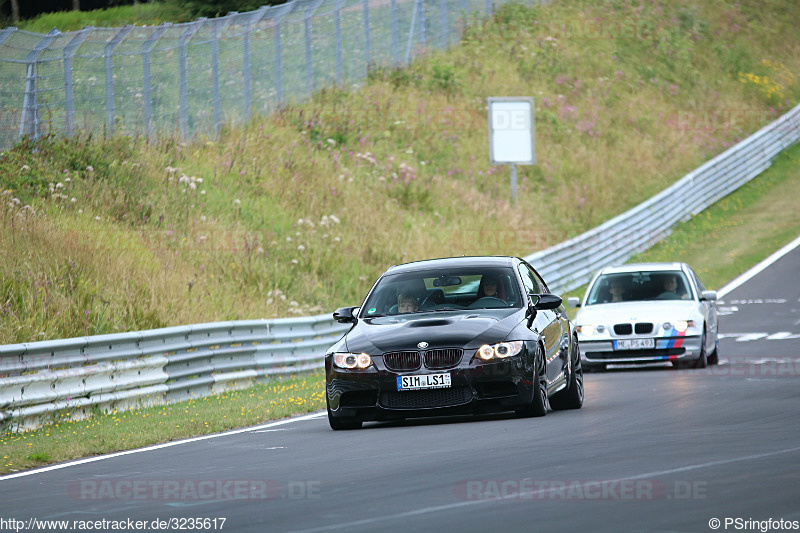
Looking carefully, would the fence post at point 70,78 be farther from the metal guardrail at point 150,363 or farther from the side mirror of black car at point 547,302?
the side mirror of black car at point 547,302

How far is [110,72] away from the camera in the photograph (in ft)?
91.3

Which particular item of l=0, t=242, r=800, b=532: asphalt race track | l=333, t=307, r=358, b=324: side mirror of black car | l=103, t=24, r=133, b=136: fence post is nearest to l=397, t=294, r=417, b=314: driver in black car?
l=333, t=307, r=358, b=324: side mirror of black car

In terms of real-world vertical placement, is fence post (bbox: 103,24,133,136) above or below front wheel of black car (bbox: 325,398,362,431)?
above

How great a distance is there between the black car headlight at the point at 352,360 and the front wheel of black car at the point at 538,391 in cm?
146

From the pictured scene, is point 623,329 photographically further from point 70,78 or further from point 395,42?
point 395,42

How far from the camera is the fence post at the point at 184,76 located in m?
30.2

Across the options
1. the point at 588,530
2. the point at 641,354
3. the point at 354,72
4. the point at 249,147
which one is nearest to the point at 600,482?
the point at 588,530

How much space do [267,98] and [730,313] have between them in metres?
14.3

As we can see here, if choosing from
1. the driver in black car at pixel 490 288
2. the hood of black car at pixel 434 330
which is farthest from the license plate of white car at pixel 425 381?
the driver in black car at pixel 490 288

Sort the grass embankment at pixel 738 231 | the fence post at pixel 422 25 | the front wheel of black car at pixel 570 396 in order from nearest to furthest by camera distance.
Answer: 1. the front wheel of black car at pixel 570 396
2. the grass embankment at pixel 738 231
3. the fence post at pixel 422 25

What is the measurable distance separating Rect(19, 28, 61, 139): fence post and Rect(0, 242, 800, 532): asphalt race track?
1488 cm

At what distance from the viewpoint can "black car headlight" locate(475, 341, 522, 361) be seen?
1163 cm

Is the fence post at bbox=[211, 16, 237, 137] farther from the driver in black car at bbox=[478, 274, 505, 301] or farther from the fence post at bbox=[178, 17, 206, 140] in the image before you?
the driver in black car at bbox=[478, 274, 505, 301]

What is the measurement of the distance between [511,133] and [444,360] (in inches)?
1096
